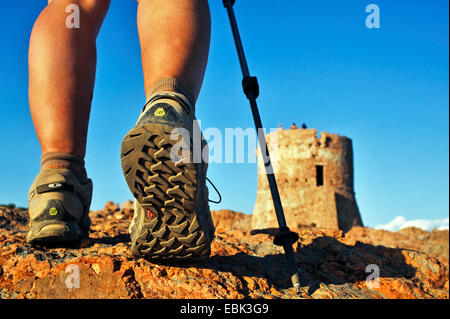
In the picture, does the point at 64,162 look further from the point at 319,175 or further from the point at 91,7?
the point at 319,175

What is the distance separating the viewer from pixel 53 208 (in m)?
1.97

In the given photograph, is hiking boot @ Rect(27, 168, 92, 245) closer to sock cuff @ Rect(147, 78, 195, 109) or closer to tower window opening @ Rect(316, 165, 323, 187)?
sock cuff @ Rect(147, 78, 195, 109)

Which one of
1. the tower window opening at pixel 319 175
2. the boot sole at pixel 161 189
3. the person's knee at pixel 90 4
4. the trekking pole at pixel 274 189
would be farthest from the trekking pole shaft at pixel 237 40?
the tower window opening at pixel 319 175

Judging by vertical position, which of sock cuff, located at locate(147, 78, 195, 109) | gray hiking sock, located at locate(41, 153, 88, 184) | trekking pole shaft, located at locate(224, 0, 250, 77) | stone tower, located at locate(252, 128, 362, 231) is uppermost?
stone tower, located at locate(252, 128, 362, 231)

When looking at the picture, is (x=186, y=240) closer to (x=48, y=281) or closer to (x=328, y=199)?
(x=48, y=281)

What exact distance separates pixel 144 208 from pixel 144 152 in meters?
0.23

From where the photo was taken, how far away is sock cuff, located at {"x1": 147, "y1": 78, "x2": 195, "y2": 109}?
1709mm

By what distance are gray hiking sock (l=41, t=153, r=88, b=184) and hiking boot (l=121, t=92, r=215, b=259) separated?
622 mm

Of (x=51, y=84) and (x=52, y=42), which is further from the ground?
(x=52, y=42)

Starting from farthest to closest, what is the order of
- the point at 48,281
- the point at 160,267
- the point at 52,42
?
the point at 52,42
the point at 160,267
the point at 48,281

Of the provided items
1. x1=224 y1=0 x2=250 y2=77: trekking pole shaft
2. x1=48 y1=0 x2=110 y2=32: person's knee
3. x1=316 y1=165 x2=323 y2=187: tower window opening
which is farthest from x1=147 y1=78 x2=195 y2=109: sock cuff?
x1=316 y1=165 x2=323 y2=187: tower window opening

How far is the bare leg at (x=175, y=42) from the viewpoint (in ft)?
5.67
